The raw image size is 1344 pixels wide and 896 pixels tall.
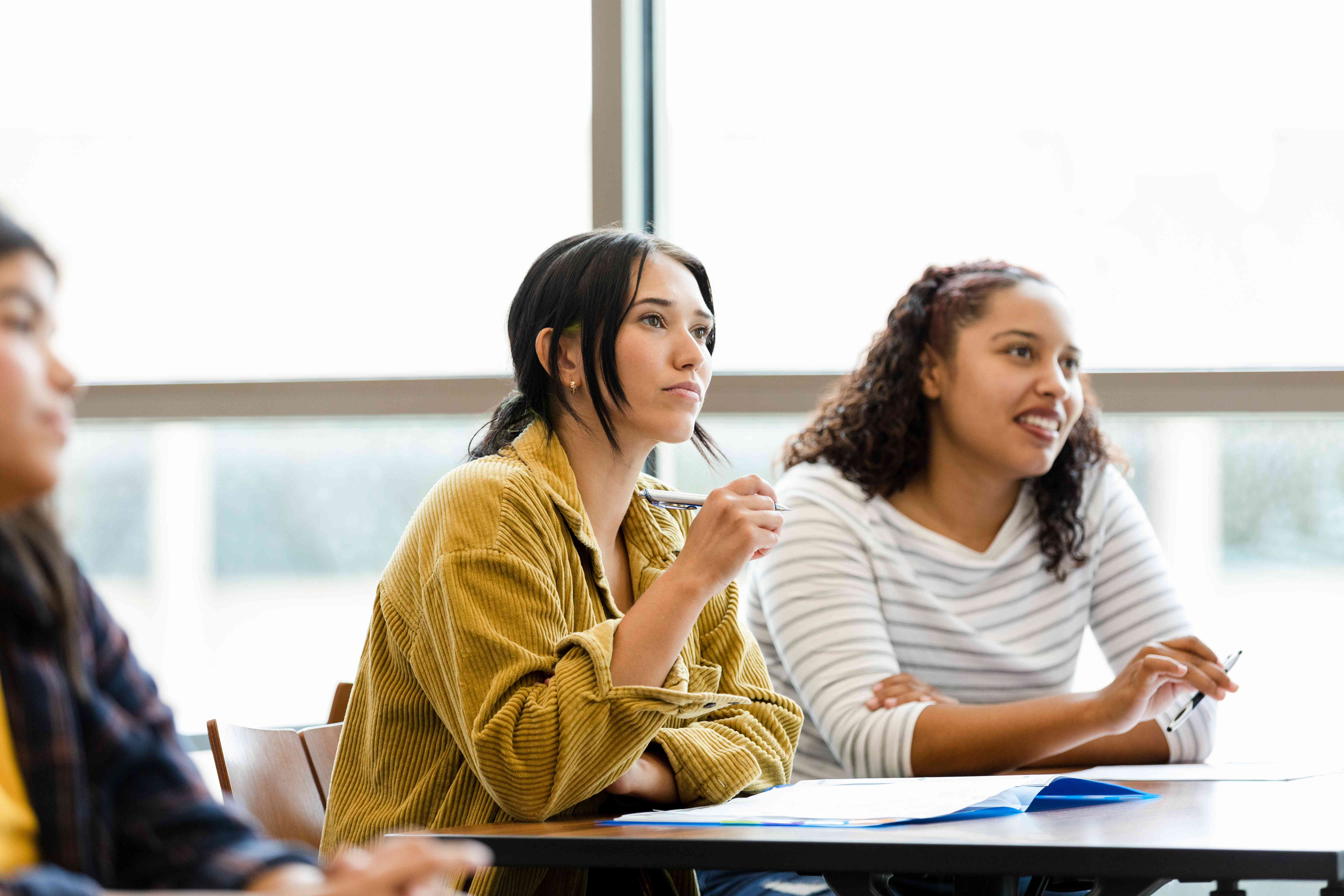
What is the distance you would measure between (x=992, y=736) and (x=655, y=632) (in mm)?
712

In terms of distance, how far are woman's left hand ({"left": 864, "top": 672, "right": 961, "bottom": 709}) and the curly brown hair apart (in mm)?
386

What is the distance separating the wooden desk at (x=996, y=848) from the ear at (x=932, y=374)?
115 centimetres

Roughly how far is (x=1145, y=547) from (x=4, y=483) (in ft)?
6.65

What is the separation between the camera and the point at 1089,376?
2.87m

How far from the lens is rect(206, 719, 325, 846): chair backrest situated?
160cm

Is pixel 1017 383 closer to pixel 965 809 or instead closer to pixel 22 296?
pixel 965 809

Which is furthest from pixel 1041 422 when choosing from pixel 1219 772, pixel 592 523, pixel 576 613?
pixel 576 613

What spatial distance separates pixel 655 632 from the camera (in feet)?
4.81

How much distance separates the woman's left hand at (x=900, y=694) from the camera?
2.01 metres

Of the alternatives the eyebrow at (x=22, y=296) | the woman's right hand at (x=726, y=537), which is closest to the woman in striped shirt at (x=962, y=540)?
the woman's right hand at (x=726, y=537)

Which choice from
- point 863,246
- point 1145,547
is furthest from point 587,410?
point 863,246

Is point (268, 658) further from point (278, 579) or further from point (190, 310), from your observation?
point (190, 310)

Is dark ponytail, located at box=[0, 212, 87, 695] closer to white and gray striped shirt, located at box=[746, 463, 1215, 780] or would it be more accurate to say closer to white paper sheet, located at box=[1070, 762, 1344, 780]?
white paper sheet, located at box=[1070, 762, 1344, 780]

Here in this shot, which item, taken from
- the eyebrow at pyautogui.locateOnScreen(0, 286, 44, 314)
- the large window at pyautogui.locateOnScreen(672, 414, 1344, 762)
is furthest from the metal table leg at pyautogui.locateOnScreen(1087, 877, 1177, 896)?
the large window at pyautogui.locateOnScreen(672, 414, 1344, 762)
